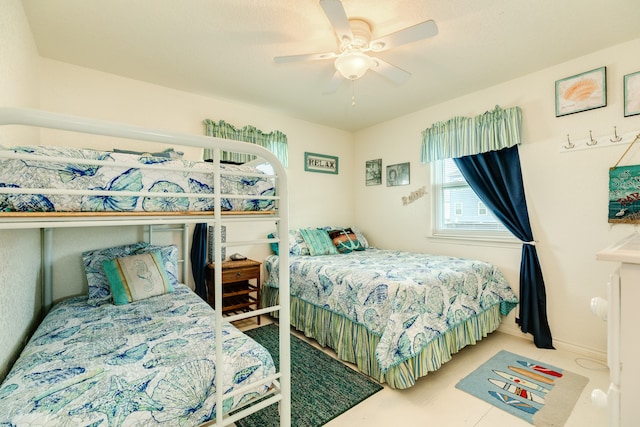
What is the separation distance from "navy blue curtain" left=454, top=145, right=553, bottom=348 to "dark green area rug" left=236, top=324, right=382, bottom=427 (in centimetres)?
162

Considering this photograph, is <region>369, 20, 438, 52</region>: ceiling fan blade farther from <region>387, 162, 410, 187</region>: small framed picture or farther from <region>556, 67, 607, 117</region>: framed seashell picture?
<region>387, 162, 410, 187</region>: small framed picture

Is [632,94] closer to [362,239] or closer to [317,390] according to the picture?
[362,239]

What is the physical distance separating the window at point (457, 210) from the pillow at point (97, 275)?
10.4ft

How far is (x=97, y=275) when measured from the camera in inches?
81.6

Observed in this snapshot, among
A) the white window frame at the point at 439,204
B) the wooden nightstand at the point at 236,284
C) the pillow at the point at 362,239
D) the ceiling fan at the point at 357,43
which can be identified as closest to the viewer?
the ceiling fan at the point at 357,43

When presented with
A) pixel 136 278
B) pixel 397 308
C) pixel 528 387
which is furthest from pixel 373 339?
pixel 136 278

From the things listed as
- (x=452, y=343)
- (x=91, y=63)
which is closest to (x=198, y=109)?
(x=91, y=63)

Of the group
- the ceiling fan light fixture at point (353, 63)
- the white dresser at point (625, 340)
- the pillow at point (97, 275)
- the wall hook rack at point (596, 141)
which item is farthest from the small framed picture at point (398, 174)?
the pillow at point (97, 275)

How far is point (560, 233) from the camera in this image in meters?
2.38

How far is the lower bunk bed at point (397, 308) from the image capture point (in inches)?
71.2

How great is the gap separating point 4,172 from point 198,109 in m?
2.31

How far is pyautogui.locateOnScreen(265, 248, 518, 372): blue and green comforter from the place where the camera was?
1803mm

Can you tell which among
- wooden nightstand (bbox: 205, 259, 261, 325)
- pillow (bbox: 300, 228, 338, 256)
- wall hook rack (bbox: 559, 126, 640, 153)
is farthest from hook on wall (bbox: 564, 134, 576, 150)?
wooden nightstand (bbox: 205, 259, 261, 325)

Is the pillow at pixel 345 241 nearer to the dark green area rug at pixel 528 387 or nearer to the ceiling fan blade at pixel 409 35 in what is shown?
the dark green area rug at pixel 528 387
